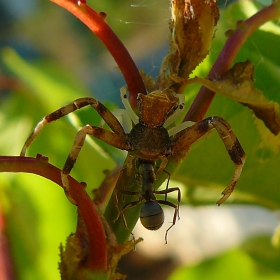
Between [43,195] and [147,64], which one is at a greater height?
[147,64]

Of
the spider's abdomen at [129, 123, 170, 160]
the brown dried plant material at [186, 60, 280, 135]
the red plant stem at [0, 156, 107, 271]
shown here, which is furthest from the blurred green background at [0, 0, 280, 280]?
the red plant stem at [0, 156, 107, 271]

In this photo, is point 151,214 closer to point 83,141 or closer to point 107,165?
point 83,141

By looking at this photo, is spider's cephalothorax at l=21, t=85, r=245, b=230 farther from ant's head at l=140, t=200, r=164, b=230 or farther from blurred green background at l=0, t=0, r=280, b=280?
blurred green background at l=0, t=0, r=280, b=280

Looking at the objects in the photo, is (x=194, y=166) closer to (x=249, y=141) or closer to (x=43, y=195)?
(x=249, y=141)

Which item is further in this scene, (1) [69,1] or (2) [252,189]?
(2) [252,189]

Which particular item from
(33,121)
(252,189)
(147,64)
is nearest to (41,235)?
(33,121)

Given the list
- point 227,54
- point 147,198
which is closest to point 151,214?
point 147,198
